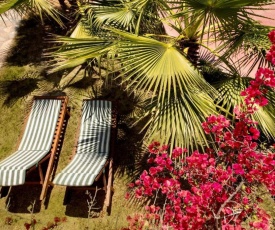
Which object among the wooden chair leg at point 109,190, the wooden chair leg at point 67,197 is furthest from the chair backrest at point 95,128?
the wooden chair leg at point 67,197

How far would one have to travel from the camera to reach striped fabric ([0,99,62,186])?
489 centimetres

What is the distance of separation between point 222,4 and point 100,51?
66.5 inches

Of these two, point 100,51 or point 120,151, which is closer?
point 100,51

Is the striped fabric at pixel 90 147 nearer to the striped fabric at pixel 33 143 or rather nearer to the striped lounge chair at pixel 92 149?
the striped lounge chair at pixel 92 149

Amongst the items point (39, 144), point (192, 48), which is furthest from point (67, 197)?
point (192, 48)

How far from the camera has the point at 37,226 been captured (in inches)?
197

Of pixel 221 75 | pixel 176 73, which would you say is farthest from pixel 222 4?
pixel 221 75

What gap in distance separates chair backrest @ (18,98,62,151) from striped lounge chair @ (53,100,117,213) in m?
0.58

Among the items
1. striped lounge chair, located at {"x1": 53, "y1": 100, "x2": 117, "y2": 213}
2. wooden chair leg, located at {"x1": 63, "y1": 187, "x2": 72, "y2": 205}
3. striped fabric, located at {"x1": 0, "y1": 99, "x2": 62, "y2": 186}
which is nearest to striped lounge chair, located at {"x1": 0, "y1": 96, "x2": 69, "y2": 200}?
striped fabric, located at {"x1": 0, "y1": 99, "x2": 62, "y2": 186}

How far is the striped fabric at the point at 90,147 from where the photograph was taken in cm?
485

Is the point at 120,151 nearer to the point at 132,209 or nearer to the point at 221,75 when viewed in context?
the point at 132,209

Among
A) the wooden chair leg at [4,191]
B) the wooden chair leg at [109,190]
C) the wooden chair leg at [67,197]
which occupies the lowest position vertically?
the wooden chair leg at [4,191]

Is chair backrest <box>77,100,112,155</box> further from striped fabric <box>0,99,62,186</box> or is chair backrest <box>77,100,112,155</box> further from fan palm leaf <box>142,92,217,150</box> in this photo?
fan palm leaf <box>142,92,217,150</box>

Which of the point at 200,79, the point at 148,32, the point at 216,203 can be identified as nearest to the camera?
the point at 216,203
